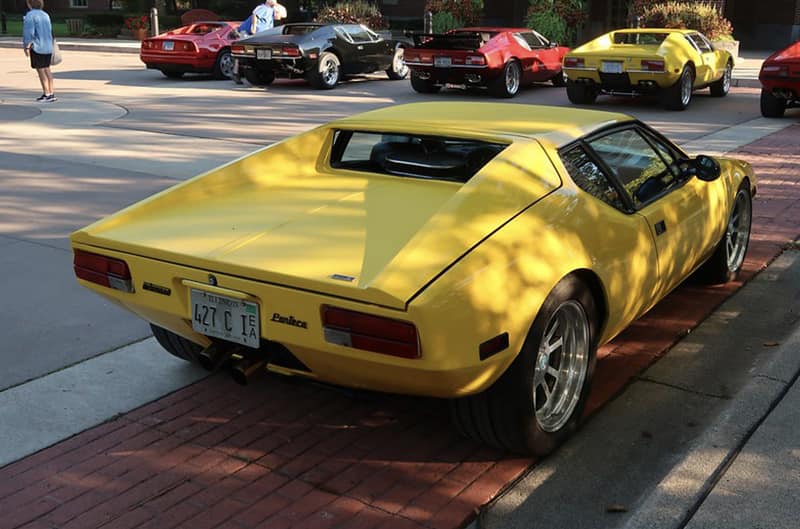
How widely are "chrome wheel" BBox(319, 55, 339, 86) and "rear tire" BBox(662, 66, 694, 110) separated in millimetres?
6778

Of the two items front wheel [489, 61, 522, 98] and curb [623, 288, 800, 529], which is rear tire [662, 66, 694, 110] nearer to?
front wheel [489, 61, 522, 98]

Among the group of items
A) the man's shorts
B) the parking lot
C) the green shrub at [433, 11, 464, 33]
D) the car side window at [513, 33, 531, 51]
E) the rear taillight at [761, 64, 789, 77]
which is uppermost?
the green shrub at [433, 11, 464, 33]

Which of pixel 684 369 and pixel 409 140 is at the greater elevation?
pixel 409 140

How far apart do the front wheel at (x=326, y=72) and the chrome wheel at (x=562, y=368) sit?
47.8 ft

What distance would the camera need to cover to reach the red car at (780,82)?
515 inches

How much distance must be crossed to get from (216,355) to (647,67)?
12240 millimetres

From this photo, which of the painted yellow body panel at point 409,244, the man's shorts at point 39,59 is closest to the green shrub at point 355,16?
the man's shorts at point 39,59

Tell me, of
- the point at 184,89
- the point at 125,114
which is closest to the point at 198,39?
the point at 184,89

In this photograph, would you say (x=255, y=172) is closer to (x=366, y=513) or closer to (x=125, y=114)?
(x=366, y=513)

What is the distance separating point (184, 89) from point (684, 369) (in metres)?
15.1

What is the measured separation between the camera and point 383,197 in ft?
13.5

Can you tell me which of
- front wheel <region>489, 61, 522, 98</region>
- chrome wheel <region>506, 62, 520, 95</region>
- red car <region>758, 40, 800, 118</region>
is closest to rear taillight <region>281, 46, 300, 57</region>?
front wheel <region>489, 61, 522, 98</region>

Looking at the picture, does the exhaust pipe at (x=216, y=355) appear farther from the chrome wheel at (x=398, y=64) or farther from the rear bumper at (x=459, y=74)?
the chrome wheel at (x=398, y=64)

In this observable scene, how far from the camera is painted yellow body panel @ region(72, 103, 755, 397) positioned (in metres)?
3.13
